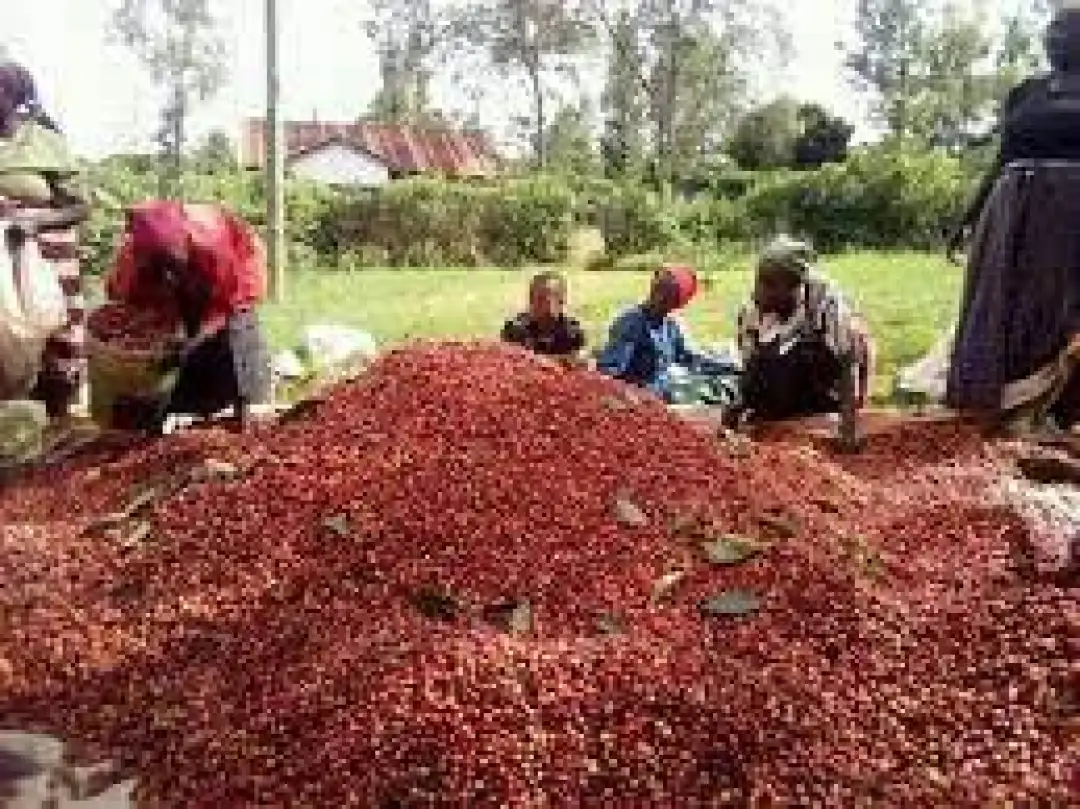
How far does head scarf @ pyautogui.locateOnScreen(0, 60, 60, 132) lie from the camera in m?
6.68

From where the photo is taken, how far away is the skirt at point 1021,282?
5738mm

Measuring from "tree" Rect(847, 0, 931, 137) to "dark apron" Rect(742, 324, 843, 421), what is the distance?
125 feet

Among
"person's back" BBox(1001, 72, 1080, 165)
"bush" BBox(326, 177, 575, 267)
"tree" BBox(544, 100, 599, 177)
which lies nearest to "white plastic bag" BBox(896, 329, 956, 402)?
"person's back" BBox(1001, 72, 1080, 165)

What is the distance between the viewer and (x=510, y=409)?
13.8 feet

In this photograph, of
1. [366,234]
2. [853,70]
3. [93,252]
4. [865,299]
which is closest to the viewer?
[865,299]

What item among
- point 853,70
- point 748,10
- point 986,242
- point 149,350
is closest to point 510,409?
point 149,350

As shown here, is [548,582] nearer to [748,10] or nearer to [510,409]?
[510,409]

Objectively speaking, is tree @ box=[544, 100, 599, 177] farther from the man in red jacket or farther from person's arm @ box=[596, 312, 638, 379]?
the man in red jacket

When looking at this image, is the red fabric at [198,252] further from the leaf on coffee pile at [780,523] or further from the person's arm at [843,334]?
the leaf on coffee pile at [780,523]

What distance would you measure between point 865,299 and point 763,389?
661 centimetres

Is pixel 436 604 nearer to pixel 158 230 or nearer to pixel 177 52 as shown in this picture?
pixel 158 230

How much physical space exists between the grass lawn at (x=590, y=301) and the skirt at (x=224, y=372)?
3.63 m

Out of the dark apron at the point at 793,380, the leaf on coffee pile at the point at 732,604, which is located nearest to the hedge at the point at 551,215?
the dark apron at the point at 793,380

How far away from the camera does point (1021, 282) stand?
5.87m
